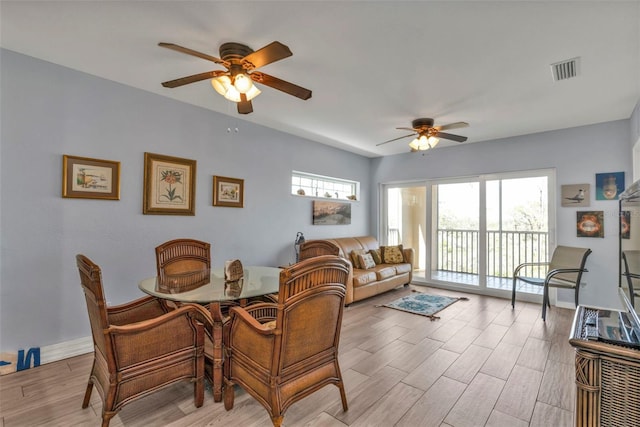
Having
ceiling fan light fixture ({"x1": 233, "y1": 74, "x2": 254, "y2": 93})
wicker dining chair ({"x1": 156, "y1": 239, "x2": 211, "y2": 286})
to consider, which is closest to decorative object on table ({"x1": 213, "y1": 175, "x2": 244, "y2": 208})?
wicker dining chair ({"x1": 156, "y1": 239, "x2": 211, "y2": 286})

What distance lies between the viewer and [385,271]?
16.5 feet

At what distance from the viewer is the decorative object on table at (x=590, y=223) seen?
420 cm

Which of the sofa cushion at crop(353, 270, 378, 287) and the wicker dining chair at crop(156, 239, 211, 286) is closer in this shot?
the wicker dining chair at crop(156, 239, 211, 286)

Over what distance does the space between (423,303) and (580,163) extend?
9.97ft

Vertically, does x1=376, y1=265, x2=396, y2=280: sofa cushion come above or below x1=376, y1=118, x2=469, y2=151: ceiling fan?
below

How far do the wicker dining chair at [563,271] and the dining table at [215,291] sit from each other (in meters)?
3.54

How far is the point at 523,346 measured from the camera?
308 cm

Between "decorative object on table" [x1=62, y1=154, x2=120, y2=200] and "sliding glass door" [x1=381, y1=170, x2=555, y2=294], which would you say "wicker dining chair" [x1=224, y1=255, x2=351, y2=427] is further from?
"sliding glass door" [x1=381, y1=170, x2=555, y2=294]

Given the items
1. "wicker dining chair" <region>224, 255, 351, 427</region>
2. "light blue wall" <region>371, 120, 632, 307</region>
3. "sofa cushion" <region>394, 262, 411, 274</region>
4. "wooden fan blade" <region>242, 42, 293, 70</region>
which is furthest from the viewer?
"sofa cushion" <region>394, 262, 411, 274</region>

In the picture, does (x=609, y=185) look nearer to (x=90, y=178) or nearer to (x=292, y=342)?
(x=292, y=342)

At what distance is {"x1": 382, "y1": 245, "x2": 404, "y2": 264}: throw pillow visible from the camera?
221 inches

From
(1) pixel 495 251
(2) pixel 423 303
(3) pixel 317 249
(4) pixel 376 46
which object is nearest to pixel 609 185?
(1) pixel 495 251

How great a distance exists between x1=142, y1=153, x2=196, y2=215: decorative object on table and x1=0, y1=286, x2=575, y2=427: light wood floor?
5.19ft

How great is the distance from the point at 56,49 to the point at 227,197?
2.12 m
